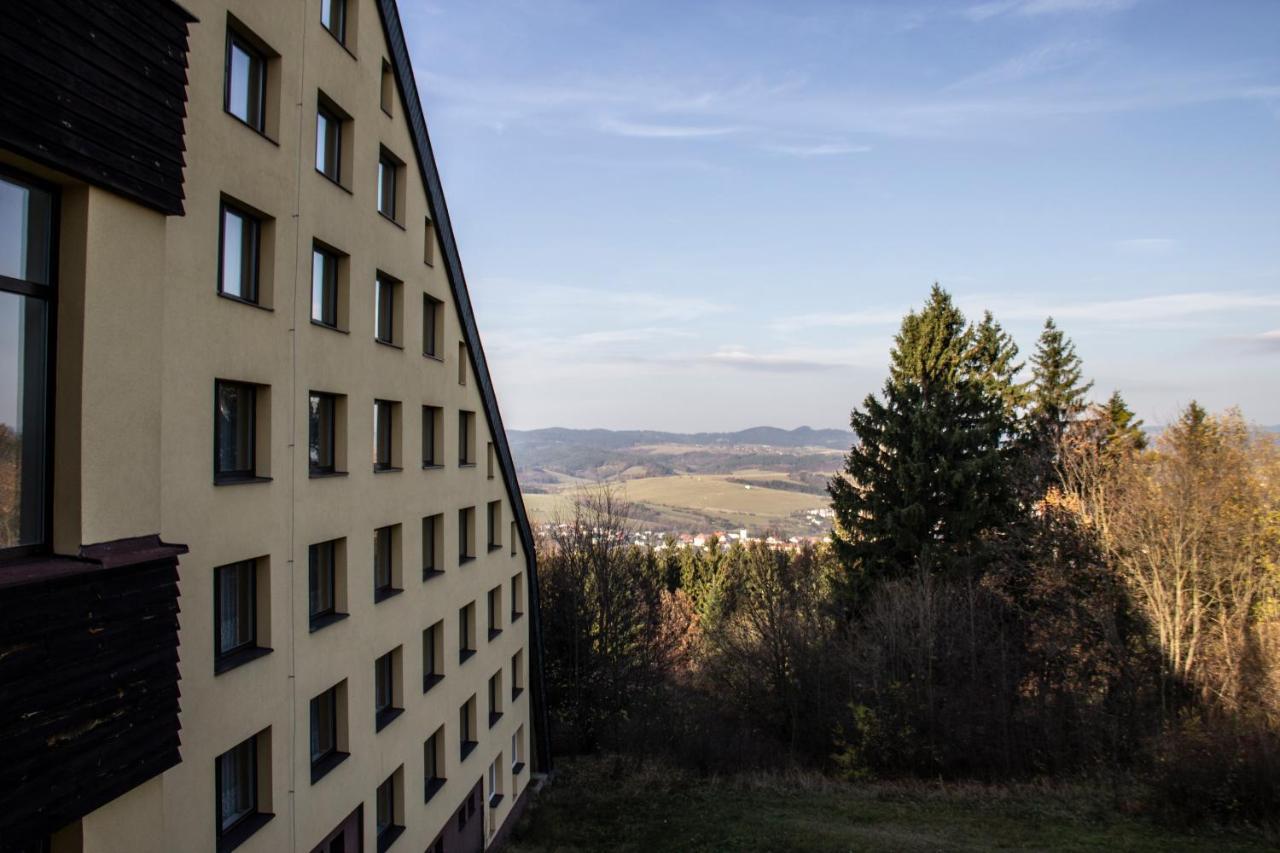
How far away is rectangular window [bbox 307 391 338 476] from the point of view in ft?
38.9

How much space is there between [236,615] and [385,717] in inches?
199

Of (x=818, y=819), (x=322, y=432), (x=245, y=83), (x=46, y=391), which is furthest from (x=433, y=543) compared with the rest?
(x=818, y=819)

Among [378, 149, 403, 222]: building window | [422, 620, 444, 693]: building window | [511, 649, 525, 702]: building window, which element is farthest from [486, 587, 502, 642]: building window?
[378, 149, 403, 222]: building window

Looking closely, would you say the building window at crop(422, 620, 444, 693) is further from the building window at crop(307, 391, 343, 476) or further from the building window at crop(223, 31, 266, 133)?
the building window at crop(223, 31, 266, 133)

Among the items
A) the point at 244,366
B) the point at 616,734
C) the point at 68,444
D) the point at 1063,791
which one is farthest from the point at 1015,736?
the point at 68,444

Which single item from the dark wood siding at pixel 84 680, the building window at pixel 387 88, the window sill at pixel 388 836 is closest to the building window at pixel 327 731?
the window sill at pixel 388 836

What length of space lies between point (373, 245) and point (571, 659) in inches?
1023

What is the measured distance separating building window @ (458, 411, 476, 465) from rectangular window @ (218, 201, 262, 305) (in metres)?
9.47

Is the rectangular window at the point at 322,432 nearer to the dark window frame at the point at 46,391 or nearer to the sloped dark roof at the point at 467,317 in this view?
the dark window frame at the point at 46,391

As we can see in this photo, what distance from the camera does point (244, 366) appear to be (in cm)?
965

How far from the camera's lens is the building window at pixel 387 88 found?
14558mm

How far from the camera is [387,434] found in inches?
583

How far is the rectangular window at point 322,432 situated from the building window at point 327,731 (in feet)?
11.5

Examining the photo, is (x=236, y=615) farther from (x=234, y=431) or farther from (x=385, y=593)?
(x=385, y=593)
